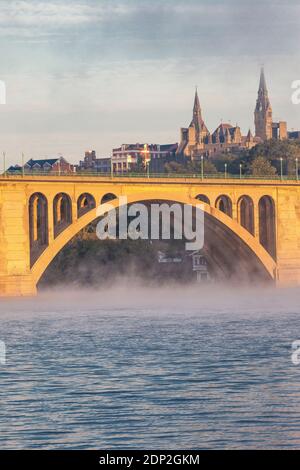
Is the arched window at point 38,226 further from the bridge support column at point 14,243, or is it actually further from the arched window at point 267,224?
the arched window at point 267,224

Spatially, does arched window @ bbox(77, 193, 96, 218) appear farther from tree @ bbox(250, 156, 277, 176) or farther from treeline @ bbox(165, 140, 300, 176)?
treeline @ bbox(165, 140, 300, 176)

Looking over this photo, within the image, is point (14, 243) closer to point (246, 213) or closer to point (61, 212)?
point (61, 212)

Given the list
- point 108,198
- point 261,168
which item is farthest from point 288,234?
point 261,168

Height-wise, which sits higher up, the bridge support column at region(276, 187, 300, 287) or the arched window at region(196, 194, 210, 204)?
the arched window at region(196, 194, 210, 204)

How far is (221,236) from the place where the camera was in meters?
121

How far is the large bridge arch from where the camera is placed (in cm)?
10438

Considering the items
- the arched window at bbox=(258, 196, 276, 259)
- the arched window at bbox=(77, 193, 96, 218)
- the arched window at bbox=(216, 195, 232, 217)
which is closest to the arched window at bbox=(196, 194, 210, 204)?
the arched window at bbox=(216, 195, 232, 217)

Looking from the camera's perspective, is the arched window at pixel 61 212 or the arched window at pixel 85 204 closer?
the arched window at pixel 61 212

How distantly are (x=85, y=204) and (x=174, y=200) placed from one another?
745 cm

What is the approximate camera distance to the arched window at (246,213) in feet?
395

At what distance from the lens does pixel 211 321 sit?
8562cm

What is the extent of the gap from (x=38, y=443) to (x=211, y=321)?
149 ft

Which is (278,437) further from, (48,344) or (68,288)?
(68,288)

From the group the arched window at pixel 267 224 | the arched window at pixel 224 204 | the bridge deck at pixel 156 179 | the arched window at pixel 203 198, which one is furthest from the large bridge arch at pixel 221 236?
the arched window at pixel 267 224
